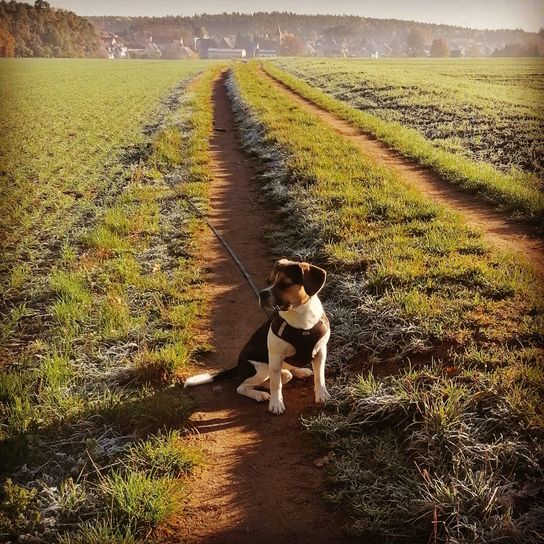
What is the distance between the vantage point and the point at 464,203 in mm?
11289

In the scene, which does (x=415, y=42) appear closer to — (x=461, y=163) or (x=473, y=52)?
(x=473, y=52)

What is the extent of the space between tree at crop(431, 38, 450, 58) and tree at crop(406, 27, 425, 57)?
5029mm

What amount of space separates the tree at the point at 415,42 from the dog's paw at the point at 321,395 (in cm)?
17505

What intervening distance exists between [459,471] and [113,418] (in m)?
3.27

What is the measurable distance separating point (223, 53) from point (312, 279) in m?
202

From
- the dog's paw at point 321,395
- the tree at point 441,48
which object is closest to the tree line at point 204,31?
the tree at point 441,48

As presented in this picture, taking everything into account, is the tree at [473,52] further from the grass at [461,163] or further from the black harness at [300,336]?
the black harness at [300,336]

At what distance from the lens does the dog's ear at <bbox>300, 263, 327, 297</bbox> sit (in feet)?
15.9

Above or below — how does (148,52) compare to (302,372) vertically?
above

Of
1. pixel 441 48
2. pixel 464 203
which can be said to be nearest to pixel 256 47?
pixel 441 48

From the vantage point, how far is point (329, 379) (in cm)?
586

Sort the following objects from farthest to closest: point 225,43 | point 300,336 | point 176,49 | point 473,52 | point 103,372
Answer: point 225,43 → point 176,49 → point 473,52 → point 103,372 → point 300,336

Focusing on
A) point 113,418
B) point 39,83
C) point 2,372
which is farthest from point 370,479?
point 39,83

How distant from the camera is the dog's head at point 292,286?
4840 mm
